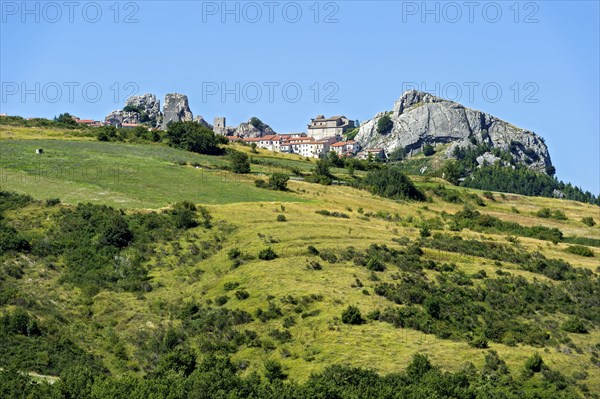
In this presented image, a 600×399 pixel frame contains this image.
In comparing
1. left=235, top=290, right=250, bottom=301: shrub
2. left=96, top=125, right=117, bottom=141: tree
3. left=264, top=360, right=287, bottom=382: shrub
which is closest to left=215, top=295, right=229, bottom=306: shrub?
left=235, top=290, right=250, bottom=301: shrub

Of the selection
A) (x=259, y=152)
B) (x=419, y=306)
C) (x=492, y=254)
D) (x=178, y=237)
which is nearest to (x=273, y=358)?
(x=419, y=306)

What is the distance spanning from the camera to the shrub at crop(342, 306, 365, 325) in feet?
267

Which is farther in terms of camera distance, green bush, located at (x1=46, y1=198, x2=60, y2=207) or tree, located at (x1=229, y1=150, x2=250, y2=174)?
tree, located at (x1=229, y1=150, x2=250, y2=174)

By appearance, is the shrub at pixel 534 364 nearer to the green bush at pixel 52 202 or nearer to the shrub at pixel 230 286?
the shrub at pixel 230 286

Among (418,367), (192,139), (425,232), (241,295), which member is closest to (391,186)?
(425,232)

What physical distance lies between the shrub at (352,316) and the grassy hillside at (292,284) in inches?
25.3

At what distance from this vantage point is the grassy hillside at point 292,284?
79.2 m

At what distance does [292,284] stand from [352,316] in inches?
348

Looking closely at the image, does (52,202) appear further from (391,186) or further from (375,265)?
(391,186)

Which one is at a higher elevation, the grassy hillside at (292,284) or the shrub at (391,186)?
the shrub at (391,186)

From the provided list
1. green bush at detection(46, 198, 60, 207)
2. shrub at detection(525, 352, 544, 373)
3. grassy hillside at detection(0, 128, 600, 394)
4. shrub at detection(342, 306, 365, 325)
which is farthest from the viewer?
green bush at detection(46, 198, 60, 207)

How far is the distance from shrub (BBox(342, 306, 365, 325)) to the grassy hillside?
64 cm

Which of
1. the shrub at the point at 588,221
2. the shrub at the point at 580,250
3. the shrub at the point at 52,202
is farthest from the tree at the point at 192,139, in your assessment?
the shrub at the point at 580,250

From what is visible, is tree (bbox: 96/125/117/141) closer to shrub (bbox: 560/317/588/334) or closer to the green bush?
the green bush
